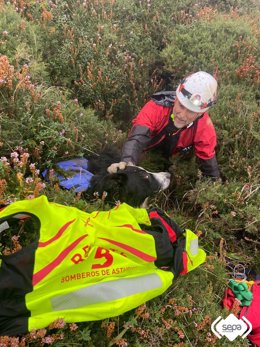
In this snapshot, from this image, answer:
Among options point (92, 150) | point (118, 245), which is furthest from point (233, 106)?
point (118, 245)

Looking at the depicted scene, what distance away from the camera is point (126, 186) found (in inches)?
151

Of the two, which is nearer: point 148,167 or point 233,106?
point 148,167

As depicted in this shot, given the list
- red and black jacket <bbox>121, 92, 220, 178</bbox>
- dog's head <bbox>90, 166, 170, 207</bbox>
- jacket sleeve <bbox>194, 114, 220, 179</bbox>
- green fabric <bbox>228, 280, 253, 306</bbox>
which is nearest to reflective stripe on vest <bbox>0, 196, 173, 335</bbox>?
dog's head <bbox>90, 166, 170, 207</bbox>

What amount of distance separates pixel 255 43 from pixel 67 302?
620cm

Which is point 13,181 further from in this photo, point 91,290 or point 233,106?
point 233,106

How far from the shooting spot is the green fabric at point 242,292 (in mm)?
3712

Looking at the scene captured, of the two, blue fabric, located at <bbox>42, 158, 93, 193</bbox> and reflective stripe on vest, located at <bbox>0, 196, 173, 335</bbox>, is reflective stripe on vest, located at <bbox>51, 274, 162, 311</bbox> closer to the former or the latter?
reflective stripe on vest, located at <bbox>0, 196, 173, 335</bbox>

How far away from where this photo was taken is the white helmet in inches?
173

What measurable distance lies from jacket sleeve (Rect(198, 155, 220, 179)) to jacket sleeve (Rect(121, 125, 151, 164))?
33.9 inches

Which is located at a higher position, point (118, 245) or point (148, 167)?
point (118, 245)

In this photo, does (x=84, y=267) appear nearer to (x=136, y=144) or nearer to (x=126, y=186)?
(x=126, y=186)

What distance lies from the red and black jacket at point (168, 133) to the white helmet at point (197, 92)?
0.36 m

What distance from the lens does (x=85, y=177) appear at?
4129 mm

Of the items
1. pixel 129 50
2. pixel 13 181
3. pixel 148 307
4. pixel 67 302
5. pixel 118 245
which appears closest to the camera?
pixel 67 302
